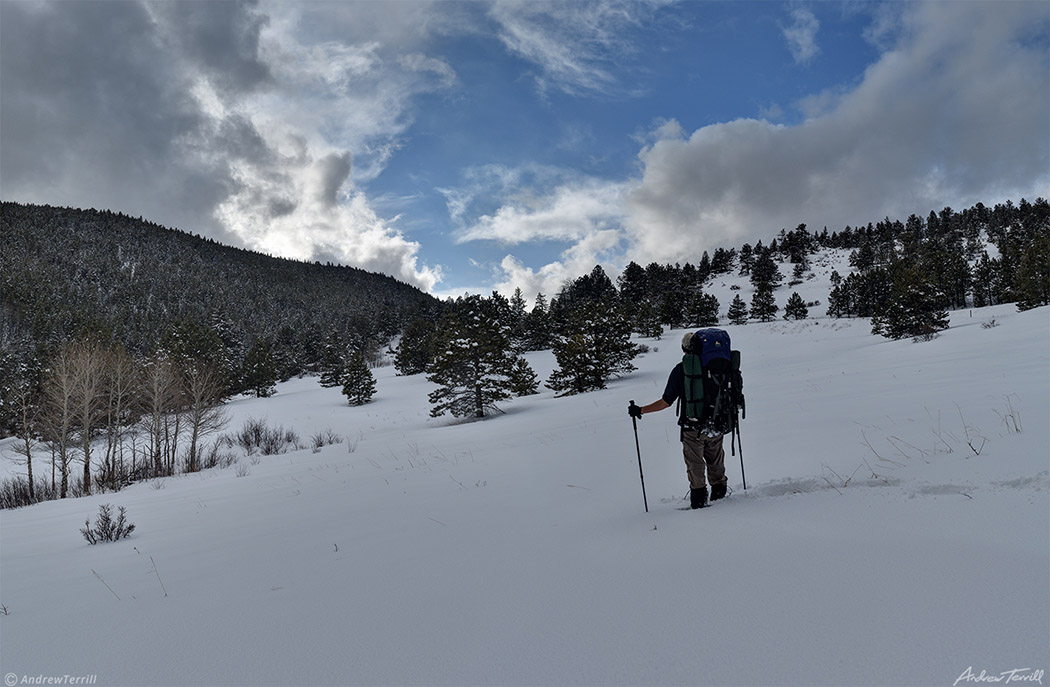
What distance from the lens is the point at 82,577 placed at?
432 centimetres

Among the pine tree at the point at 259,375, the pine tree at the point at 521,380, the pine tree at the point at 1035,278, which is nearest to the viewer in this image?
the pine tree at the point at 521,380

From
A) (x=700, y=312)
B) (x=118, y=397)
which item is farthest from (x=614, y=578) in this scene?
(x=700, y=312)

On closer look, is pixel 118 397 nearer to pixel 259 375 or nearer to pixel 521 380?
pixel 521 380

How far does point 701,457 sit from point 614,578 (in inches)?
76.4

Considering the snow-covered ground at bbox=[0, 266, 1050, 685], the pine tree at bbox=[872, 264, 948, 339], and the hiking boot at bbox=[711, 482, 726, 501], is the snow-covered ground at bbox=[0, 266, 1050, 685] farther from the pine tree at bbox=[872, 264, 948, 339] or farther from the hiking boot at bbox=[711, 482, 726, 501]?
the pine tree at bbox=[872, 264, 948, 339]

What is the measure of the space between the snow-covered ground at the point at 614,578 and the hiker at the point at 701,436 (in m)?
0.23

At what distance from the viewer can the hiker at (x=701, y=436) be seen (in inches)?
163

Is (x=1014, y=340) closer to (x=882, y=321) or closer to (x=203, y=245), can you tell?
(x=882, y=321)

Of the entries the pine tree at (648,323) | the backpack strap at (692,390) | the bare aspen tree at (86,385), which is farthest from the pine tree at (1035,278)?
the bare aspen tree at (86,385)

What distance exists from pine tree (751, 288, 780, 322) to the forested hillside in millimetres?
70113

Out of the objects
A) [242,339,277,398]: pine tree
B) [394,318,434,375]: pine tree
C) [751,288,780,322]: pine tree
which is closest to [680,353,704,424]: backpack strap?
[394,318,434,375]: pine tree

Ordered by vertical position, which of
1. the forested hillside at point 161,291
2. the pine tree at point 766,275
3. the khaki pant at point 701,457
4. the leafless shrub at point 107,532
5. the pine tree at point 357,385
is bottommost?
the leafless shrub at point 107,532

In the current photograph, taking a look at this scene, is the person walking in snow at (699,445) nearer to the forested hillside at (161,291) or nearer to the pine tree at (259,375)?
the pine tree at (259,375)

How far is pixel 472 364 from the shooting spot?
25703 millimetres
